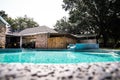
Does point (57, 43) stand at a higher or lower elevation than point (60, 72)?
higher

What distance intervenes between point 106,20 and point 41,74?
29.6 meters

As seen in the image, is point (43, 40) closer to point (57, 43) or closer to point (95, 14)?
point (57, 43)

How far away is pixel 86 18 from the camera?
30969 mm

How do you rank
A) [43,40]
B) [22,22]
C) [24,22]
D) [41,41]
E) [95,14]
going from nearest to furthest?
[43,40]
[41,41]
[95,14]
[22,22]
[24,22]

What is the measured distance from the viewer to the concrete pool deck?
70.1 inches

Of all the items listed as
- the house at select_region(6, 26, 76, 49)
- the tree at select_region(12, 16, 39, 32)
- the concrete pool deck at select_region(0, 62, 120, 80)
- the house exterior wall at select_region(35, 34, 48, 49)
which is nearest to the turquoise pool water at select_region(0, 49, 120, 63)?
the house exterior wall at select_region(35, 34, 48, 49)

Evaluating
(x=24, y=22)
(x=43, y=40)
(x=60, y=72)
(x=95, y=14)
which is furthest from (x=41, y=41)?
(x=24, y=22)

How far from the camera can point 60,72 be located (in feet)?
6.15

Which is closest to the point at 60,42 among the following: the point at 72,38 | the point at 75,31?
the point at 72,38

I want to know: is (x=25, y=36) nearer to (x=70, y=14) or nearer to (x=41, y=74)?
(x=70, y=14)

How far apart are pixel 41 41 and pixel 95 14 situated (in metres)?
11.6

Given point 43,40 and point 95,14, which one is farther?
point 95,14

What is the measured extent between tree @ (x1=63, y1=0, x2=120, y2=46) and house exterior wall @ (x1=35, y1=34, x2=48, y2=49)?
9048 mm

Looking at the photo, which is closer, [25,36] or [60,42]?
[60,42]
